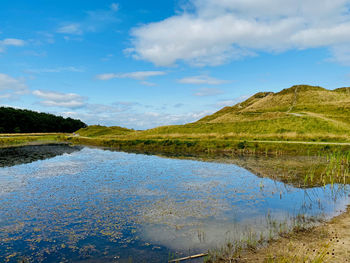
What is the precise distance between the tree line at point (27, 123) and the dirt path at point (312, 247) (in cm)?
13891

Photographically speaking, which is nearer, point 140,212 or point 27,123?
point 140,212

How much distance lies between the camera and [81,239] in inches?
460

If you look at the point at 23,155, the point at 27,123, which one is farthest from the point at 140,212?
the point at 27,123

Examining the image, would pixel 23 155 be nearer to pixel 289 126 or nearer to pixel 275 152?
pixel 275 152

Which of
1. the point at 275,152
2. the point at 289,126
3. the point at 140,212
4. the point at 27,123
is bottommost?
the point at 140,212

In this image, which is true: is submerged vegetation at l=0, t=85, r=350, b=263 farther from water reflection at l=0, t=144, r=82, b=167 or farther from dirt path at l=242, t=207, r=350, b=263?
water reflection at l=0, t=144, r=82, b=167

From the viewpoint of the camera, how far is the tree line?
4980 inches

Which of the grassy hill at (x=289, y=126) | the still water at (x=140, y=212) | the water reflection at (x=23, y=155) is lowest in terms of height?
the still water at (x=140, y=212)

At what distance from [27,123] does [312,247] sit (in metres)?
152

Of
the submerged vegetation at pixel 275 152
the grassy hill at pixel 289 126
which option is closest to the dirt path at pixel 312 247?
the submerged vegetation at pixel 275 152

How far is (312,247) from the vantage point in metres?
10.3

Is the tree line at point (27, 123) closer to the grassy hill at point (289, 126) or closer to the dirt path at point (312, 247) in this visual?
the grassy hill at point (289, 126)

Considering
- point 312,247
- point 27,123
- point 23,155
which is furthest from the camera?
point 27,123

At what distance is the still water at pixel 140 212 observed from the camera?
10812mm
